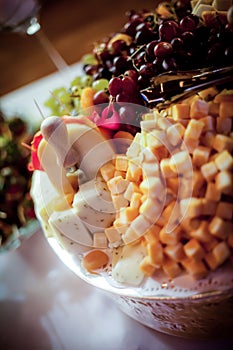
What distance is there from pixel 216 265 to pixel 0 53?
6.95ft

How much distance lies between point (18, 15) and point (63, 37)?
71cm

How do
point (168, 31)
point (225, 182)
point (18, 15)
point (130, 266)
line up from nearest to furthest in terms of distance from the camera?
1. point (225, 182)
2. point (130, 266)
3. point (168, 31)
4. point (18, 15)

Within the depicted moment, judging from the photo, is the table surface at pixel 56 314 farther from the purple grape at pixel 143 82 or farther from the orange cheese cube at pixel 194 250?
the purple grape at pixel 143 82

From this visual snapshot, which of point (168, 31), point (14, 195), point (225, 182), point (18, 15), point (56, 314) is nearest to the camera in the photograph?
point (225, 182)

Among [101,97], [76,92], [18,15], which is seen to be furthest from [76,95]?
[18,15]

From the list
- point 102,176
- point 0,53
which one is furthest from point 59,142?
point 0,53

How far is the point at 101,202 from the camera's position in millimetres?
764

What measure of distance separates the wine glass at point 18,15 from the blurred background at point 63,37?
42cm

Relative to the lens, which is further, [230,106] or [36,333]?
[36,333]

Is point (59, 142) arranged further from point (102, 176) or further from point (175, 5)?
point (175, 5)

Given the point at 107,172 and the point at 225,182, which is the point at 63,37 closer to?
the point at 107,172

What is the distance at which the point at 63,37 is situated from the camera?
228 centimetres

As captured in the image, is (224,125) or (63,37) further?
(63,37)

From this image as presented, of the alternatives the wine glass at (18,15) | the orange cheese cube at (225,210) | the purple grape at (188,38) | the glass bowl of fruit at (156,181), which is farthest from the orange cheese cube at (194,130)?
the wine glass at (18,15)
